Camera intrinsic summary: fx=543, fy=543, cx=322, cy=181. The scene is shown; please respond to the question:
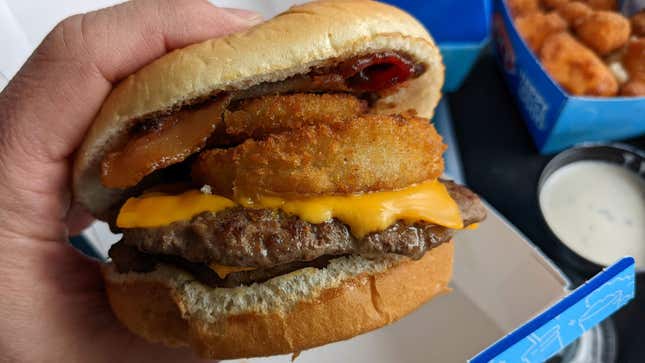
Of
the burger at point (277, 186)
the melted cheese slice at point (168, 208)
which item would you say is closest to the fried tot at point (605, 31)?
the burger at point (277, 186)

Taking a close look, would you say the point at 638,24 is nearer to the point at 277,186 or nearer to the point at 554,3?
the point at 554,3

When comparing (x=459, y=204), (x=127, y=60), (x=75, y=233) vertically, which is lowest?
(x=75, y=233)

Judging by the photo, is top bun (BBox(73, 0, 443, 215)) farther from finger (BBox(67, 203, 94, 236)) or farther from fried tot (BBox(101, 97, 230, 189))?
finger (BBox(67, 203, 94, 236))

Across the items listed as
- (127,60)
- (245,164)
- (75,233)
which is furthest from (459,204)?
(75,233)

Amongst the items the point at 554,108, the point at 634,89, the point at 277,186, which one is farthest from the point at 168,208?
the point at 634,89

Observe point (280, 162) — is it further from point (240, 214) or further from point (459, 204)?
point (459, 204)

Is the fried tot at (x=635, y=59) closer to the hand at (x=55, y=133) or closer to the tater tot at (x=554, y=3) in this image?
the tater tot at (x=554, y=3)

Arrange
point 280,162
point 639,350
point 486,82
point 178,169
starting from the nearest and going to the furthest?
point 280,162 → point 178,169 → point 639,350 → point 486,82
